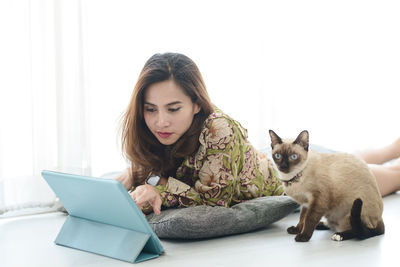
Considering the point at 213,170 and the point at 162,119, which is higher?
the point at 162,119

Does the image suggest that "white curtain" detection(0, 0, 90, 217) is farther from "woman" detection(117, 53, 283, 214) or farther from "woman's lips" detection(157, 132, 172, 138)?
"woman's lips" detection(157, 132, 172, 138)

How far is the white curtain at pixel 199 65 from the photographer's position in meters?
2.19

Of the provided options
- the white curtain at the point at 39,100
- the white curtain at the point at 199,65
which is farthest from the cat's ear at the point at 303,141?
the white curtain at the point at 39,100

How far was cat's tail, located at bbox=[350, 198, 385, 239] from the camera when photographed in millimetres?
1451

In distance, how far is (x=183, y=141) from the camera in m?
1.76

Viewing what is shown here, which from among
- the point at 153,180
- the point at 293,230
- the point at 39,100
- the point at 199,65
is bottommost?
the point at 293,230

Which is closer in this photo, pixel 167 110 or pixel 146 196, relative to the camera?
pixel 146 196

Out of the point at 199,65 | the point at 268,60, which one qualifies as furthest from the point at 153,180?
the point at 268,60

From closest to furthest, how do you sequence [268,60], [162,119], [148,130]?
[162,119] → [148,130] → [268,60]

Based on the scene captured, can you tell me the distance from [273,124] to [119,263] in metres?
1.82

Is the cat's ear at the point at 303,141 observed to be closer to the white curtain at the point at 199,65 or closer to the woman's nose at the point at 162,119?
the woman's nose at the point at 162,119

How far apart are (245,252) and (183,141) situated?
0.49m

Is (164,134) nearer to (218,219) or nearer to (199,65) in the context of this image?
(218,219)

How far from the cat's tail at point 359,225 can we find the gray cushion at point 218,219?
0.95ft
